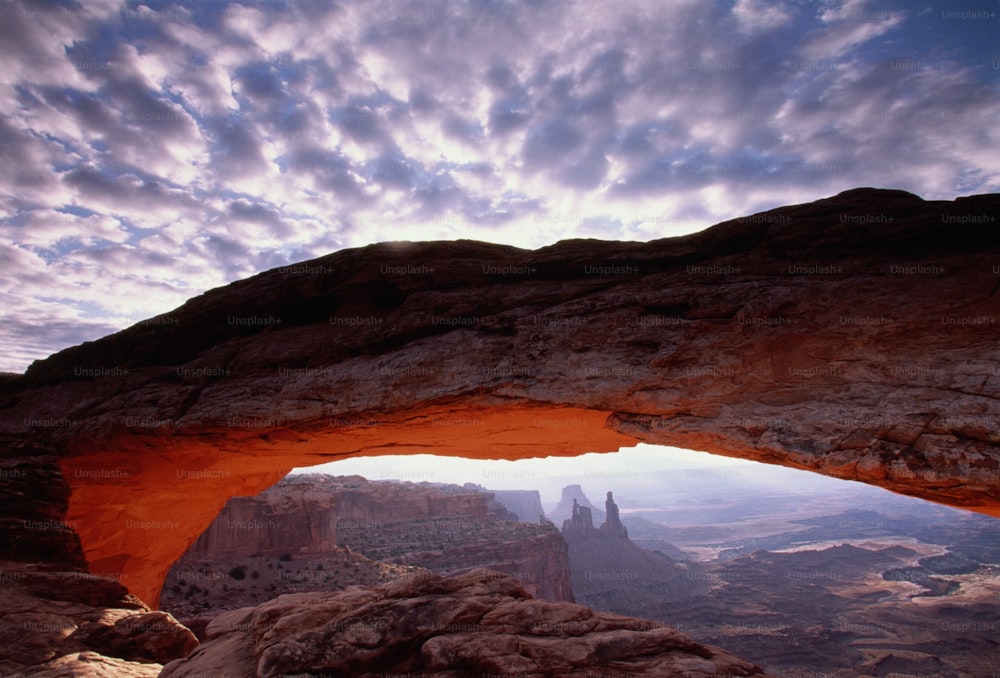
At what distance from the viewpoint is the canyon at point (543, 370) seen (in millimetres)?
7539

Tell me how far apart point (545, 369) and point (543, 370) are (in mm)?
48

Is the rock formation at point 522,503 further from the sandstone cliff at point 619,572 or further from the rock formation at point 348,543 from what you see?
the rock formation at point 348,543

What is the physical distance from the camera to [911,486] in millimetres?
7078

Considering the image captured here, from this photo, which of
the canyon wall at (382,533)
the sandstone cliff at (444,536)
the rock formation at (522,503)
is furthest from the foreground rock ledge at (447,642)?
the rock formation at (522,503)

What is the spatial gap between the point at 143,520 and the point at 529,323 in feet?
48.8

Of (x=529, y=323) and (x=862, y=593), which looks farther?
(x=862, y=593)

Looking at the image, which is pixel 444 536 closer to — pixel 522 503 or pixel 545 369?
pixel 545 369

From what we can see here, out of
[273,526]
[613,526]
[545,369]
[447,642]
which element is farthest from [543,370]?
[613,526]

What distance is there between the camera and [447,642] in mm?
6914

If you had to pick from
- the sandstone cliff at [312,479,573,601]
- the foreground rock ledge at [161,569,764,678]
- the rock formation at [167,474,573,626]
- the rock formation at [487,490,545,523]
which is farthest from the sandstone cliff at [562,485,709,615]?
the rock formation at [487,490,545,523]

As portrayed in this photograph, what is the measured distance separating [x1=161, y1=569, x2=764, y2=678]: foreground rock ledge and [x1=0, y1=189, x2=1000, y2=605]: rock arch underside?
3.44 meters

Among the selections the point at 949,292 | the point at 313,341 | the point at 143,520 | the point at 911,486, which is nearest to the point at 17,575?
the point at 143,520

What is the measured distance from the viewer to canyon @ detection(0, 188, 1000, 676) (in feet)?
24.7

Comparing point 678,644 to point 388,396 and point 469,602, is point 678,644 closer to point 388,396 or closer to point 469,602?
point 469,602
